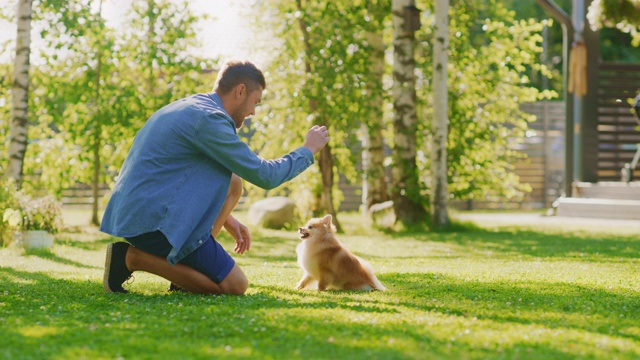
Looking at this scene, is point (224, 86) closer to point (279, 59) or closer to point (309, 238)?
point (309, 238)

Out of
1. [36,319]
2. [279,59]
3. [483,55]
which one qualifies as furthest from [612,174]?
[36,319]

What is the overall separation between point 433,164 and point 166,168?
28.2 feet

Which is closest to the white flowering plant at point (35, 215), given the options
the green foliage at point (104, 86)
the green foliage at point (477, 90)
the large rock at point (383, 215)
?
the green foliage at point (104, 86)

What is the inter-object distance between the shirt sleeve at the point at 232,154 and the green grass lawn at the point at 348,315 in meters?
0.73

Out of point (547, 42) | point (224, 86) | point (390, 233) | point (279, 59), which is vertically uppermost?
point (547, 42)

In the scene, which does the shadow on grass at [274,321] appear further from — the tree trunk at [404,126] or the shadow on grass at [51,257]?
the tree trunk at [404,126]

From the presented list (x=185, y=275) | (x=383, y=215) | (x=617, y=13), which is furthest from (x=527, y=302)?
(x=383, y=215)

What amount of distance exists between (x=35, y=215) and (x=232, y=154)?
5.70m

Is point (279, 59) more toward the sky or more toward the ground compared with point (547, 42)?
more toward the ground

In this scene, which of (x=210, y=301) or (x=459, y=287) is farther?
(x=459, y=287)

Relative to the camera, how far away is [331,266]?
5.50m

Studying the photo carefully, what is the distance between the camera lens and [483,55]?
14.5m

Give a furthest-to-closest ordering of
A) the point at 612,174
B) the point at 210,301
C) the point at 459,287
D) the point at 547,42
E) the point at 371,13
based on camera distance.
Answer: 1. the point at 547,42
2. the point at 612,174
3. the point at 371,13
4. the point at 459,287
5. the point at 210,301

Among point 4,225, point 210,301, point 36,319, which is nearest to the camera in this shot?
point 36,319
